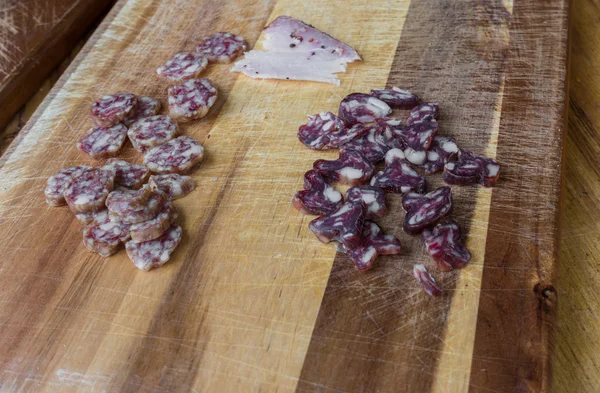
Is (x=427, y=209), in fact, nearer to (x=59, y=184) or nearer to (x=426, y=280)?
(x=426, y=280)

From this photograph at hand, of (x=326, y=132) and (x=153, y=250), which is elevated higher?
(x=326, y=132)

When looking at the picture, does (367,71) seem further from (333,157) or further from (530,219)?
(530,219)

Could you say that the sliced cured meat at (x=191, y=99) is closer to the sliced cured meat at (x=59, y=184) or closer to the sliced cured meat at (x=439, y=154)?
the sliced cured meat at (x=59, y=184)

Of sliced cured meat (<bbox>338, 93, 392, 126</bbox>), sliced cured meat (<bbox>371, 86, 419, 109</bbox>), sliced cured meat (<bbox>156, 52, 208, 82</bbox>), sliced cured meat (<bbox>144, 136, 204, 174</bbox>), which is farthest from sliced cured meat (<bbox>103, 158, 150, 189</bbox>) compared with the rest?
sliced cured meat (<bbox>371, 86, 419, 109</bbox>)

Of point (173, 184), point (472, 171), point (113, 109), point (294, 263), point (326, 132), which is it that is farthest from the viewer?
point (113, 109)

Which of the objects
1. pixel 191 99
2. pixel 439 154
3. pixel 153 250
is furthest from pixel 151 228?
pixel 439 154
